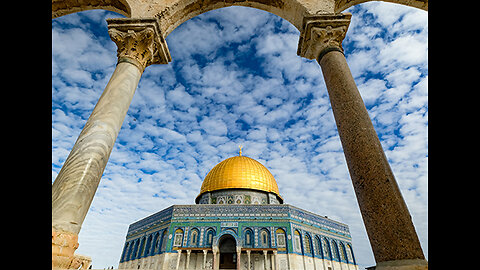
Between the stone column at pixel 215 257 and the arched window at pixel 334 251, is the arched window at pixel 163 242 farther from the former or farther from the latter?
the arched window at pixel 334 251

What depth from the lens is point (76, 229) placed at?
2385 millimetres

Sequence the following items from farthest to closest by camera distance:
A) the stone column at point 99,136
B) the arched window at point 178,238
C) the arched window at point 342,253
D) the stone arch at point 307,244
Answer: the arched window at point 342,253 < the stone arch at point 307,244 < the arched window at point 178,238 < the stone column at point 99,136

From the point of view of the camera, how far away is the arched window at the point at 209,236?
1590 cm

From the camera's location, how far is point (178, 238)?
52.9 ft

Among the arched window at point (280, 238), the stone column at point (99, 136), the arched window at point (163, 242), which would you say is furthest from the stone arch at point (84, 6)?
the arched window at point (280, 238)

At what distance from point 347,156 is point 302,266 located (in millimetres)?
14517

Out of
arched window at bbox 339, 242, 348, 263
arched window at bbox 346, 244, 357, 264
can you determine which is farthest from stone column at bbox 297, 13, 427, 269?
arched window at bbox 346, 244, 357, 264

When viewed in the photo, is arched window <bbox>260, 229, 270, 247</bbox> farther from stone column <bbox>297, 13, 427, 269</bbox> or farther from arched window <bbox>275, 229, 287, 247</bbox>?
stone column <bbox>297, 13, 427, 269</bbox>

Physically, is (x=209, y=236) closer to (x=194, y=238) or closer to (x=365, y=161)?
(x=194, y=238)

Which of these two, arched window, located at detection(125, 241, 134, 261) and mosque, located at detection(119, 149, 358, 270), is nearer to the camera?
mosque, located at detection(119, 149, 358, 270)

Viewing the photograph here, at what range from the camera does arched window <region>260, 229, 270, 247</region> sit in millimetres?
15594

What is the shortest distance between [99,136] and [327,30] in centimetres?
367

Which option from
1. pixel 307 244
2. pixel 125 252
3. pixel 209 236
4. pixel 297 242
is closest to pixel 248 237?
pixel 209 236
